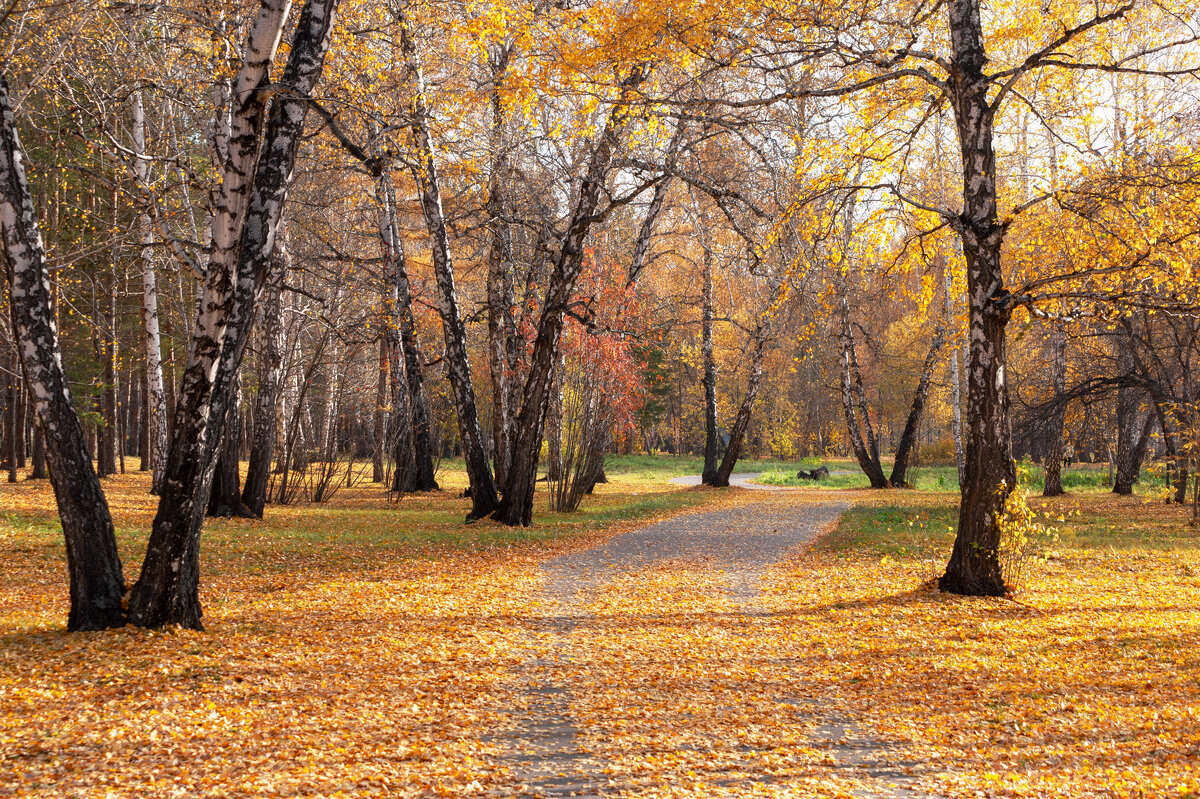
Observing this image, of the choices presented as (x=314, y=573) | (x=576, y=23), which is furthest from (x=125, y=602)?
(x=576, y=23)

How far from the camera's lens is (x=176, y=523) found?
5.48m

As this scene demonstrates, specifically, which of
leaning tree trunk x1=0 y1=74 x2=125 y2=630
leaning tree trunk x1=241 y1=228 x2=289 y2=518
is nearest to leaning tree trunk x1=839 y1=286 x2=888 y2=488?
leaning tree trunk x1=241 y1=228 x2=289 y2=518

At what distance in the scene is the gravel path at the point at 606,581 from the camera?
3883 mm

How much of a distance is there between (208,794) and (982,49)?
8.11m

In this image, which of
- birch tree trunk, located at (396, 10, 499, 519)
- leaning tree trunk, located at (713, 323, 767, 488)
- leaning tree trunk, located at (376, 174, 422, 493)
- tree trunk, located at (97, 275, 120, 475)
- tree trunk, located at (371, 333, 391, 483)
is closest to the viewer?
birch tree trunk, located at (396, 10, 499, 519)

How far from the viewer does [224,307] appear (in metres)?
5.35

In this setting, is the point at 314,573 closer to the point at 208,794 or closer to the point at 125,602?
the point at 125,602

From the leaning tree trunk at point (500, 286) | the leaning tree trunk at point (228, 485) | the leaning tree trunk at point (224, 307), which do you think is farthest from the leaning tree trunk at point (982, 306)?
the leaning tree trunk at point (228, 485)

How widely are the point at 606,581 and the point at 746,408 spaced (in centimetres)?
1330

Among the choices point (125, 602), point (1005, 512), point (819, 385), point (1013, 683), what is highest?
point (819, 385)

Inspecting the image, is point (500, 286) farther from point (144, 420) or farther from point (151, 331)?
point (144, 420)

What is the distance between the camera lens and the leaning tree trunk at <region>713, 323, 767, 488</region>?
20.1 m

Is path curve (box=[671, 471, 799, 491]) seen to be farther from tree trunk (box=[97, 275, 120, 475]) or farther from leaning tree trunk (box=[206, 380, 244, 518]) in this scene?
tree trunk (box=[97, 275, 120, 475])

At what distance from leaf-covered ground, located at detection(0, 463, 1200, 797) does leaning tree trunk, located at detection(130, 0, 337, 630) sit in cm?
45
